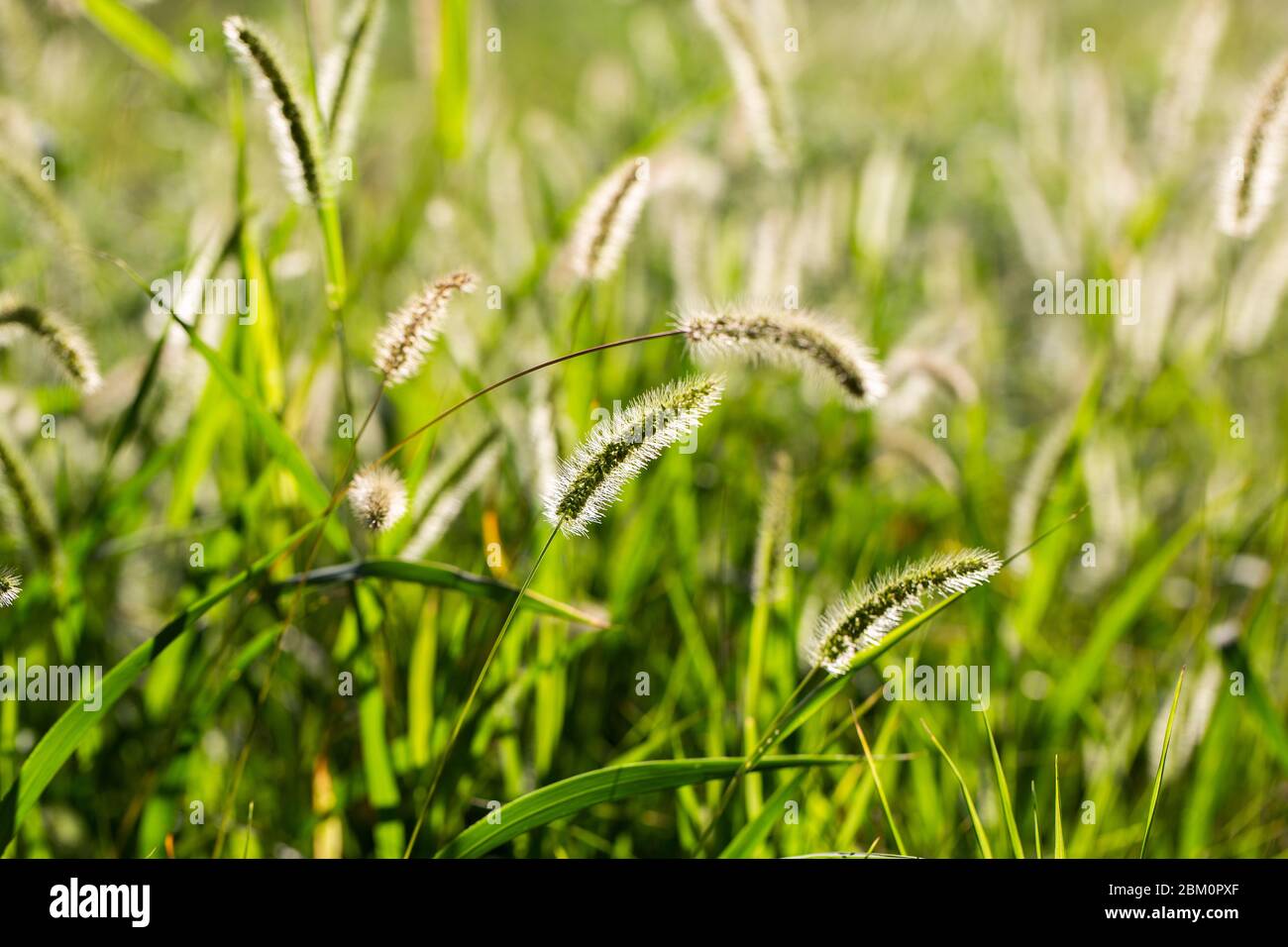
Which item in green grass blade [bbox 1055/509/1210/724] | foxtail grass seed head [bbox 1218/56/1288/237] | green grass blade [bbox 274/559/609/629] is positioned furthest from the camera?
green grass blade [bbox 1055/509/1210/724]

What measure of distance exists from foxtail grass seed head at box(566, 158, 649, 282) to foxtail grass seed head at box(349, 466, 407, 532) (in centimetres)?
66

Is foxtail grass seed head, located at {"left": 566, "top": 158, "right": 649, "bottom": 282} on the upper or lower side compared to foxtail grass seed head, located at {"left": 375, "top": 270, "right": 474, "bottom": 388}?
upper

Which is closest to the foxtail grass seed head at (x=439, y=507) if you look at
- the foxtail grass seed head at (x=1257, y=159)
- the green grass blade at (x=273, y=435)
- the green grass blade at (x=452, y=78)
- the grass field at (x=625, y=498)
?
the grass field at (x=625, y=498)

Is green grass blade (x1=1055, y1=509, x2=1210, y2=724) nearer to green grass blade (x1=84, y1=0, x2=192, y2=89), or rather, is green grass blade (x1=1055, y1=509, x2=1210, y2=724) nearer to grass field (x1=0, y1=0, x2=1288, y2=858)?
grass field (x1=0, y1=0, x2=1288, y2=858)

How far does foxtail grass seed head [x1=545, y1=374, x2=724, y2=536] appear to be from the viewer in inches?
54.1

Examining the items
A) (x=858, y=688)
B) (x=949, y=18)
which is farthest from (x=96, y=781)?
(x=949, y=18)

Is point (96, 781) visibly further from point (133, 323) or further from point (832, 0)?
point (832, 0)

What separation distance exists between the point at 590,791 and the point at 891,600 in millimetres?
592

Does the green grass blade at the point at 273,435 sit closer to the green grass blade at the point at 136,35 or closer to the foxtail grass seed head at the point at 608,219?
the foxtail grass seed head at the point at 608,219

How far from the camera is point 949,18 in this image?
16.9 ft

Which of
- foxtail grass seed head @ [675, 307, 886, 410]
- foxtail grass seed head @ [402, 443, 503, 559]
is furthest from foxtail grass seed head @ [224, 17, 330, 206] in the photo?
foxtail grass seed head @ [675, 307, 886, 410]

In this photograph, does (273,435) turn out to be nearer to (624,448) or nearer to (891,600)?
(624,448)

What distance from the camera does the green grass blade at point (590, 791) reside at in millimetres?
1519

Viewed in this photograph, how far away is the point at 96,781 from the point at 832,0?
8737mm
